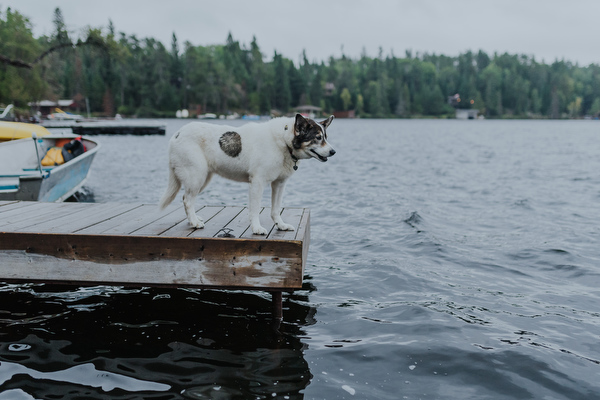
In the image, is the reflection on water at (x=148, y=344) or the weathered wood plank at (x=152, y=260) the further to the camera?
the weathered wood plank at (x=152, y=260)

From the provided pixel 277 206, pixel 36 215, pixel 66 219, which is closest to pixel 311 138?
pixel 277 206

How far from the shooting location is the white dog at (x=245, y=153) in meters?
5.01

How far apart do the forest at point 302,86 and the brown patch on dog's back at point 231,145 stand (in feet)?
308

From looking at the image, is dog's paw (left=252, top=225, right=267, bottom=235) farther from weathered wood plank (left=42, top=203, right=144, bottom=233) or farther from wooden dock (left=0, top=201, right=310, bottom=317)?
weathered wood plank (left=42, top=203, right=144, bottom=233)

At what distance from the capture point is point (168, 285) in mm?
5031

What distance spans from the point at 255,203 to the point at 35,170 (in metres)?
8.96

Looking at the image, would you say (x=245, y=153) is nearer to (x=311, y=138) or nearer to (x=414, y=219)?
(x=311, y=138)

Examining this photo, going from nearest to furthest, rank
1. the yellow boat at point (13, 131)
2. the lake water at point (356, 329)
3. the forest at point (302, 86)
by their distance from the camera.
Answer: the lake water at point (356, 329) → the yellow boat at point (13, 131) → the forest at point (302, 86)

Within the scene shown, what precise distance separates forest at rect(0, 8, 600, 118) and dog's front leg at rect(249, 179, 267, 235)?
9420cm

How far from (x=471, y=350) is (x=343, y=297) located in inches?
81.0

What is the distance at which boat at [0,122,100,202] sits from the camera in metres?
10.2

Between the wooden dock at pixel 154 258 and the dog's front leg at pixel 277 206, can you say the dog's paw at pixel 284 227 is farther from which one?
the wooden dock at pixel 154 258

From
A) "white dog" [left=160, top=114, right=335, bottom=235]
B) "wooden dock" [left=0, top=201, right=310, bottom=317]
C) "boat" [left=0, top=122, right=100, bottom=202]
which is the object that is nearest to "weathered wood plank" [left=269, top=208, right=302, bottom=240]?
"wooden dock" [left=0, top=201, right=310, bottom=317]

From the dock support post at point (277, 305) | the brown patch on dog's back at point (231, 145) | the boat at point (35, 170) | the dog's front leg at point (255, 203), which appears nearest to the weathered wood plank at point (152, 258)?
the dog's front leg at point (255, 203)
